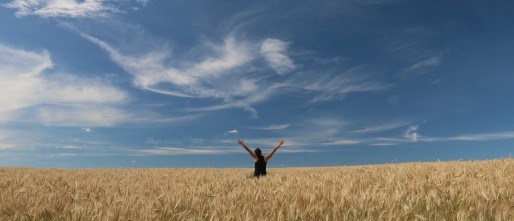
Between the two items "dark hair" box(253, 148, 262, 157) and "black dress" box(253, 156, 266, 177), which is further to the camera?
"dark hair" box(253, 148, 262, 157)

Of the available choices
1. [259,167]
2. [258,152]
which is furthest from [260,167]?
[258,152]

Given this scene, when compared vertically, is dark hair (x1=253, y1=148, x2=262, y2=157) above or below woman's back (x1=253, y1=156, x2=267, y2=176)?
above

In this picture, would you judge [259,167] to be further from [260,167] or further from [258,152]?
[258,152]

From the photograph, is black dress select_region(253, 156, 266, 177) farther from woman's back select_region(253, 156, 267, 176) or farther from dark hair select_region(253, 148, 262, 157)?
dark hair select_region(253, 148, 262, 157)

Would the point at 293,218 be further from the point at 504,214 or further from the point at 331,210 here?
the point at 504,214

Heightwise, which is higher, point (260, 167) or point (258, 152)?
point (258, 152)

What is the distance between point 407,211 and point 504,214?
2.87ft

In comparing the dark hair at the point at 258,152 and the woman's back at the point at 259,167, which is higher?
the dark hair at the point at 258,152

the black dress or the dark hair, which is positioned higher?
the dark hair

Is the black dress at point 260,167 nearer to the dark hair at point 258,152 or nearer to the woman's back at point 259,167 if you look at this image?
the woman's back at point 259,167

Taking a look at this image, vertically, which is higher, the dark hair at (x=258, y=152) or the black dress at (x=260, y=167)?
the dark hair at (x=258, y=152)

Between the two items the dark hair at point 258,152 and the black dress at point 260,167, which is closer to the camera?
the black dress at point 260,167

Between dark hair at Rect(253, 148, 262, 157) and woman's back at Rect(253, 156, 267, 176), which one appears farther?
dark hair at Rect(253, 148, 262, 157)

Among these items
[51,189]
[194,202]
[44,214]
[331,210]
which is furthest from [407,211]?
[51,189]
